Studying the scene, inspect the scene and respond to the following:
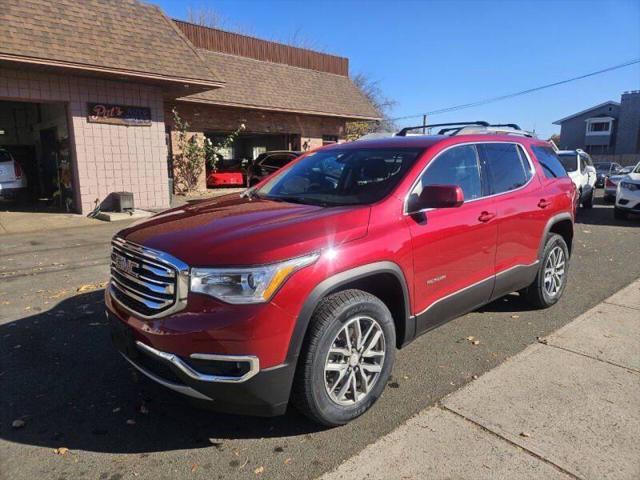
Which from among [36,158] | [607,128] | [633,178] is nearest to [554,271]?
[633,178]

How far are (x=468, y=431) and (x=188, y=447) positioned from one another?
5.59 ft

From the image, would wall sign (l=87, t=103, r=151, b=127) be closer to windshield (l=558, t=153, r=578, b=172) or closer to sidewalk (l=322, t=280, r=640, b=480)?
sidewalk (l=322, t=280, r=640, b=480)

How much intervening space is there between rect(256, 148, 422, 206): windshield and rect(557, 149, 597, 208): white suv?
11113mm

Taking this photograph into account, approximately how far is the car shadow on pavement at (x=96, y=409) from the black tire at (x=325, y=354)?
228mm

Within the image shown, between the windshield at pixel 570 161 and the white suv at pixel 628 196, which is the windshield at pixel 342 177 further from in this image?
the windshield at pixel 570 161

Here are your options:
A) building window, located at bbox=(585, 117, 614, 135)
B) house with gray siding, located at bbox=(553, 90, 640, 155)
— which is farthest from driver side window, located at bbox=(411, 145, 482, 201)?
building window, located at bbox=(585, 117, 614, 135)

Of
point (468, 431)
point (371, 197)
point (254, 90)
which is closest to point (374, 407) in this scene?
point (468, 431)

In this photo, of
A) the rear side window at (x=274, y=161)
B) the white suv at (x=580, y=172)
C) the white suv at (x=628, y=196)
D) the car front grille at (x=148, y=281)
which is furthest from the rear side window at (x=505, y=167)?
the rear side window at (x=274, y=161)

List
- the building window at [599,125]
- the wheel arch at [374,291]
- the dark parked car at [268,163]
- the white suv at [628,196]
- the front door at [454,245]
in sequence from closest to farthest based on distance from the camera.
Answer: the wheel arch at [374,291]
the front door at [454,245]
the white suv at [628,196]
the dark parked car at [268,163]
the building window at [599,125]

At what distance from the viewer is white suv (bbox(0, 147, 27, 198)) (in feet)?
44.0

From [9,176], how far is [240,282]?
46.8 feet

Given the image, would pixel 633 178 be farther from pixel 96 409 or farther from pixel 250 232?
pixel 96 409

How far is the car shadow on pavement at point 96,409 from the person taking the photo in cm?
279

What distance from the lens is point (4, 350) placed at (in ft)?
13.1
